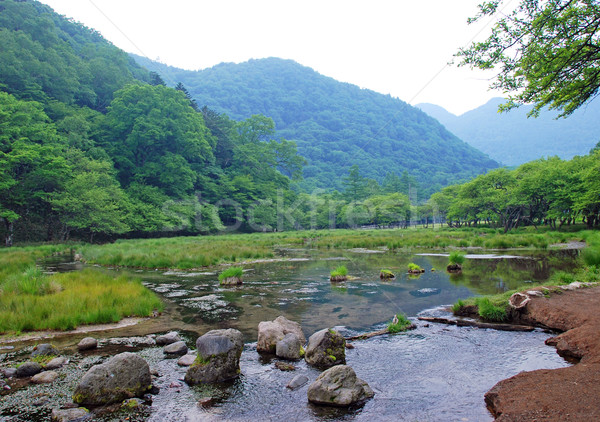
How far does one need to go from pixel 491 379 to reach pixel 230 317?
271 inches

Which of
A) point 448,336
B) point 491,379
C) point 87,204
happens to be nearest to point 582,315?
point 448,336

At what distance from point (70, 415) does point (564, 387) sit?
7.05 m

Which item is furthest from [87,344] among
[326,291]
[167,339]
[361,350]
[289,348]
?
[326,291]

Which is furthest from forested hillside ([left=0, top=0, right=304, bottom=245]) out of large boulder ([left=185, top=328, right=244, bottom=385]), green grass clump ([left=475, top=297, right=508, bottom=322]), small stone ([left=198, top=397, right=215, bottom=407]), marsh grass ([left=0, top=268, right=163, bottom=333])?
green grass clump ([left=475, top=297, right=508, bottom=322])

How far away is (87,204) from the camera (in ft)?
129

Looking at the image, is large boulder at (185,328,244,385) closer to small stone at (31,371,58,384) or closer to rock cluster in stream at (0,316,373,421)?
rock cluster in stream at (0,316,373,421)

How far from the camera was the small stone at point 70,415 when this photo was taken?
16.1 feet

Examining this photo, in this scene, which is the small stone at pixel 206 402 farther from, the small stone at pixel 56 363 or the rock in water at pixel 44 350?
the rock in water at pixel 44 350

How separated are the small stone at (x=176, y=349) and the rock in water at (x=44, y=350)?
2148 mm

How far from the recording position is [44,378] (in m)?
6.11

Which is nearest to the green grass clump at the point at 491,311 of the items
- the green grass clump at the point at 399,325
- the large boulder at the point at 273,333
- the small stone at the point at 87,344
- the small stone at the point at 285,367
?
the green grass clump at the point at 399,325

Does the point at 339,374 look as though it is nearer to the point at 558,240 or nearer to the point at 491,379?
the point at 491,379

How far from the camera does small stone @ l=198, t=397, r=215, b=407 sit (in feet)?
17.9

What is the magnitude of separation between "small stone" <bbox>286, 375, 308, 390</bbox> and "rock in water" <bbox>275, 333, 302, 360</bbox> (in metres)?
1.11
